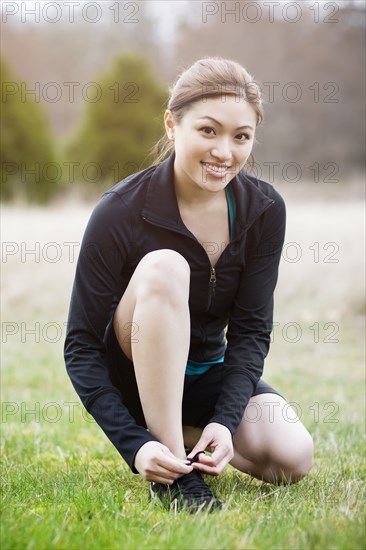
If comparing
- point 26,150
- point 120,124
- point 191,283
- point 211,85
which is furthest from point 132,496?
point 120,124

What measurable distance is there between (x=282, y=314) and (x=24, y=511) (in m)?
4.52

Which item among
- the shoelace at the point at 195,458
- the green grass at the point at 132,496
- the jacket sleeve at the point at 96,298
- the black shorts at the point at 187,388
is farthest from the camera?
the black shorts at the point at 187,388

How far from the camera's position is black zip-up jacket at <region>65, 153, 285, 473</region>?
2.12 meters

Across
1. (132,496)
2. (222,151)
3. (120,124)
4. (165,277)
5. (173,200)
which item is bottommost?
(132,496)

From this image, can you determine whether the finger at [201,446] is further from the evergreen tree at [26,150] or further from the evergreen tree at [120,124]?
the evergreen tree at [120,124]

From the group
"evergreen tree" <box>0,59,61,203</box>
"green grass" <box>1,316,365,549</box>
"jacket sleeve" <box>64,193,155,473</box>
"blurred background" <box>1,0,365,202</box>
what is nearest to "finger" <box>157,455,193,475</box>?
"green grass" <box>1,316,365,549</box>

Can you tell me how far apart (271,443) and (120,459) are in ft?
2.48

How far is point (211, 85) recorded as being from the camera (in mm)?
2164

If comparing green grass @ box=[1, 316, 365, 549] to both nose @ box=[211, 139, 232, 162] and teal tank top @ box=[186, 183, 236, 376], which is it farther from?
nose @ box=[211, 139, 232, 162]

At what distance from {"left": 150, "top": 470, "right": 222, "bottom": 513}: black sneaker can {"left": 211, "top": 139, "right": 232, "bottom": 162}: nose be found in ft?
2.92

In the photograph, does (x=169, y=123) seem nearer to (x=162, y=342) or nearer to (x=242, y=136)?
(x=242, y=136)

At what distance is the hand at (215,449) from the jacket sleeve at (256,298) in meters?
0.25

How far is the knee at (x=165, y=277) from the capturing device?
1.97 metres

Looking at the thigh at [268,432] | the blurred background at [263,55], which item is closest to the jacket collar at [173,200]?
the thigh at [268,432]
